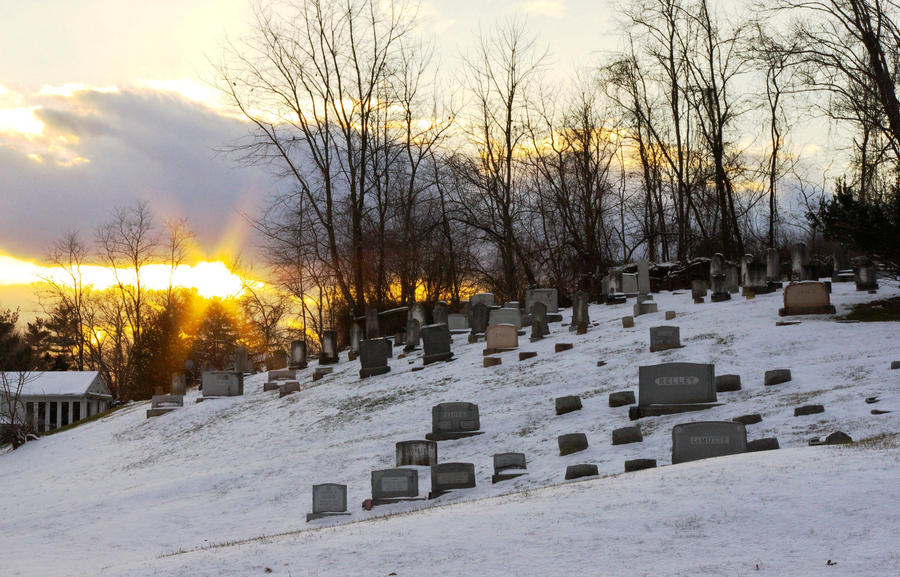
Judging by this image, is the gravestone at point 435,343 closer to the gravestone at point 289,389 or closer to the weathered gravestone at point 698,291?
the gravestone at point 289,389

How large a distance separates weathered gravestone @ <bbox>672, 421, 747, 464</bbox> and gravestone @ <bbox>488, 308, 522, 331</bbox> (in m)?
16.0

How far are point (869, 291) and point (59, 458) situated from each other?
2448cm

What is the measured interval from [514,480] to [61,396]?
139 ft

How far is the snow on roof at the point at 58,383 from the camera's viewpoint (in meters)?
48.8

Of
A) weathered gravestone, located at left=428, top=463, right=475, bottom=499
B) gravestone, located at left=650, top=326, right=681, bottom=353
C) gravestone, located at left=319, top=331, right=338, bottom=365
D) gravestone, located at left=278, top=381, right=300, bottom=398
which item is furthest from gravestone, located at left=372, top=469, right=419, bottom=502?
gravestone, located at left=319, top=331, right=338, bottom=365

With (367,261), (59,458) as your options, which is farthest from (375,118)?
(59,458)

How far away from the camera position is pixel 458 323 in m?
31.3

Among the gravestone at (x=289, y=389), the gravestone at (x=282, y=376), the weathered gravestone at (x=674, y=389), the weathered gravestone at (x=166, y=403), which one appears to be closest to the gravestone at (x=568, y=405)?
the weathered gravestone at (x=674, y=389)

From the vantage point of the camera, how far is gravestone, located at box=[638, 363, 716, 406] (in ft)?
52.0

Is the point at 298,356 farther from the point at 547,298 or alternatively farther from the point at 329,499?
the point at 329,499

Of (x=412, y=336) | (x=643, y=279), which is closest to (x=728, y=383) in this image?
(x=643, y=279)

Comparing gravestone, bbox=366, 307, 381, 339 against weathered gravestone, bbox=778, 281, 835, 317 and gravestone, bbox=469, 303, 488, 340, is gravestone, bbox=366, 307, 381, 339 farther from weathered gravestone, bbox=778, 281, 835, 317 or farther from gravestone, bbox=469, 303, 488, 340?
weathered gravestone, bbox=778, 281, 835, 317

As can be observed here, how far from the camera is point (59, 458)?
27.1 meters

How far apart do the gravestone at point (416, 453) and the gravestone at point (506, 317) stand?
41.3 feet
